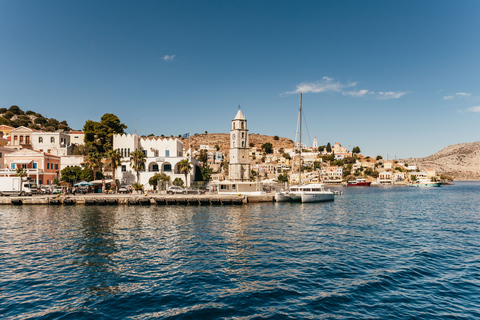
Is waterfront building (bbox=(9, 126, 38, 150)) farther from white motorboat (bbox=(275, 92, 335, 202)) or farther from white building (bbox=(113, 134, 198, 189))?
white motorboat (bbox=(275, 92, 335, 202))

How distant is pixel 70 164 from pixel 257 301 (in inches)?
2468

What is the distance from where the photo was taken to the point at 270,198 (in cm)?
5400

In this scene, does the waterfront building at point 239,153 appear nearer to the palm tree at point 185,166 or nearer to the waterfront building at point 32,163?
the palm tree at point 185,166

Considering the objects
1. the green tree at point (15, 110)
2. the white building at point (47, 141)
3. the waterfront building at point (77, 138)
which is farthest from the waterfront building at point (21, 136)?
the green tree at point (15, 110)

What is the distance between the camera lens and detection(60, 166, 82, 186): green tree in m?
57.0

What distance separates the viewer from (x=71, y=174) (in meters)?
57.6

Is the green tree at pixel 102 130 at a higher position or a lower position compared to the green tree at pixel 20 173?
higher

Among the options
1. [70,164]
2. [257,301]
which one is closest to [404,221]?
[257,301]

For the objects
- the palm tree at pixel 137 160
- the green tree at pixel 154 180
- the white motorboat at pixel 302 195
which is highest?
the palm tree at pixel 137 160

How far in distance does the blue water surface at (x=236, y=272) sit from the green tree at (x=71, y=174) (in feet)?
105

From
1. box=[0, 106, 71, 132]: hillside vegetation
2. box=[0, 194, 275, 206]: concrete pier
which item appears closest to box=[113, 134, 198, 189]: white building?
box=[0, 194, 275, 206]: concrete pier

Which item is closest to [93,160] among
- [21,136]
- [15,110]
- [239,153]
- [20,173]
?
[20,173]

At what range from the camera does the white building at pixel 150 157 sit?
60.3 m

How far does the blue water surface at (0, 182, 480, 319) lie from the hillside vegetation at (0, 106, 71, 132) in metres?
103
